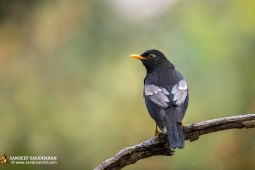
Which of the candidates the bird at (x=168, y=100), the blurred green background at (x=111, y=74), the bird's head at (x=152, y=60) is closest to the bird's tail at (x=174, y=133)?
the bird at (x=168, y=100)

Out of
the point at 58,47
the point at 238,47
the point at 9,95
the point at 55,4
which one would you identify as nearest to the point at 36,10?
the point at 55,4

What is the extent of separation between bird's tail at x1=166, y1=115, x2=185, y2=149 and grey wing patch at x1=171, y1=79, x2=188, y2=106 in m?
0.27

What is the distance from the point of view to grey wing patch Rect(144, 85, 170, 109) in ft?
17.2

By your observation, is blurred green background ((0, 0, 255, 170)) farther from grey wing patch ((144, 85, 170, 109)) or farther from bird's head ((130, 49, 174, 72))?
grey wing patch ((144, 85, 170, 109))

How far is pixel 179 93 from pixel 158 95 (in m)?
0.29

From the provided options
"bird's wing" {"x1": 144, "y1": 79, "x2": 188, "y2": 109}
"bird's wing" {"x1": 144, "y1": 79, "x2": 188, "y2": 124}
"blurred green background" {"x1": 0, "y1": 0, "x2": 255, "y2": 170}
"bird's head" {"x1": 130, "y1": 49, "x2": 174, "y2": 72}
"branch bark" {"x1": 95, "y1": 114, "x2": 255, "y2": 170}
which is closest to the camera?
"branch bark" {"x1": 95, "y1": 114, "x2": 255, "y2": 170}

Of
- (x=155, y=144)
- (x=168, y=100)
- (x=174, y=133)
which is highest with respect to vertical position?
(x=168, y=100)

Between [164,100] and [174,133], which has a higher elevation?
[164,100]

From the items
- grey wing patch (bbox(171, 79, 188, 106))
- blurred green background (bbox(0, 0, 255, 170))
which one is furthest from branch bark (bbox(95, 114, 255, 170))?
blurred green background (bbox(0, 0, 255, 170))

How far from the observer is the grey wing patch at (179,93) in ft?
17.2

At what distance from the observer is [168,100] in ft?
17.3

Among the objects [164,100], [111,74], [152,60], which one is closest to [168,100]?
[164,100]

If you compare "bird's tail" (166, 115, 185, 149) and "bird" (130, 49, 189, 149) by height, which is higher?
"bird" (130, 49, 189, 149)

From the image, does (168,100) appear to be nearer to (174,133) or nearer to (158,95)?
(158,95)
